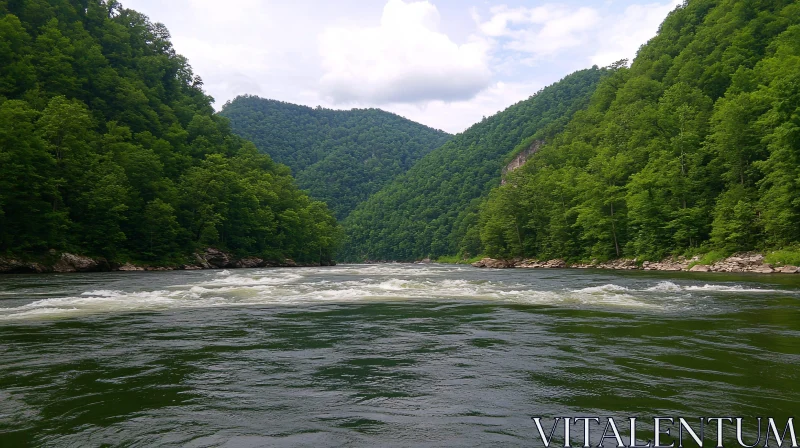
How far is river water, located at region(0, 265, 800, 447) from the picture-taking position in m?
4.40

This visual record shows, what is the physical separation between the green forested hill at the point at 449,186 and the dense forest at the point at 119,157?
48.7 meters

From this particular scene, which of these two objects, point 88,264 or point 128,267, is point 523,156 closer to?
point 128,267

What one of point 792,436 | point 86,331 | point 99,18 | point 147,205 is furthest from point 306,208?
point 792,436

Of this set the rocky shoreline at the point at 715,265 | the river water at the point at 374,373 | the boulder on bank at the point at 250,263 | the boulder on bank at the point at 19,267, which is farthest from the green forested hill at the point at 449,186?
the river water at the point at 374,373

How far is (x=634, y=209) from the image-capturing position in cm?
5322

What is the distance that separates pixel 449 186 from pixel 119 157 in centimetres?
11911

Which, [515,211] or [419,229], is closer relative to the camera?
[515,211]

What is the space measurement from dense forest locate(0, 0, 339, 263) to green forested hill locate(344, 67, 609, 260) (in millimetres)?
48720

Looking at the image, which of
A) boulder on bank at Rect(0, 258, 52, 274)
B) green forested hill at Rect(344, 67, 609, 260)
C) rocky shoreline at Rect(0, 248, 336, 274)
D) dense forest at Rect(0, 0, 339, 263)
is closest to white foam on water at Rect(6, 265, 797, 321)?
boulder on bank at Rect(0, 258, 52, 274)

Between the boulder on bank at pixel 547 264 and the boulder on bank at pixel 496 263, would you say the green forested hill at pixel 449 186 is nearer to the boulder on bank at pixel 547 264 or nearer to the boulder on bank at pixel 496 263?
the boulder on bank at pixel 496 263

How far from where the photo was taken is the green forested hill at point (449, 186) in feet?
490

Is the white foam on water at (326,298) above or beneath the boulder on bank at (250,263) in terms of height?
above

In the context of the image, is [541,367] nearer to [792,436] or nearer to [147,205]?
[792,436]

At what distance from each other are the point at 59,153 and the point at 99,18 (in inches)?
2349
